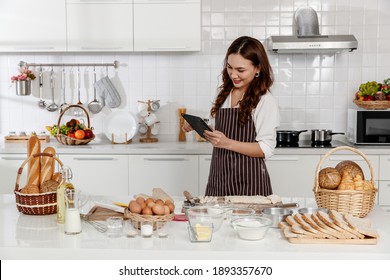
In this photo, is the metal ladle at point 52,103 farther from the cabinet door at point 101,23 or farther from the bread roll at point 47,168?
Answer: the bread roll at point 47,168

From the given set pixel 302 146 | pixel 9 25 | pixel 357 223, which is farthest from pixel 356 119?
pixel 9 25

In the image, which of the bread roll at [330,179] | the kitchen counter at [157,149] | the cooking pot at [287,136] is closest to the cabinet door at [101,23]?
the kitchen counter at [157,149]

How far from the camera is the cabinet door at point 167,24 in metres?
4.70

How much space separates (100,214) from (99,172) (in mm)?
2192

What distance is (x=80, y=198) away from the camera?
232 centimetres

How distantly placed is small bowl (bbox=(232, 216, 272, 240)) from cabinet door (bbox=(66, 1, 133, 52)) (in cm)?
285

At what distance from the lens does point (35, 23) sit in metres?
4.73

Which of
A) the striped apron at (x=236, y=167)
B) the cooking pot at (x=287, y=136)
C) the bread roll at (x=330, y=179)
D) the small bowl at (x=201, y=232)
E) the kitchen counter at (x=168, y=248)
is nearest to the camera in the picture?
the kitchen counter at (x=168, y=248)

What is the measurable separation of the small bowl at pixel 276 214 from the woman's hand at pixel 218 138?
0.67 m

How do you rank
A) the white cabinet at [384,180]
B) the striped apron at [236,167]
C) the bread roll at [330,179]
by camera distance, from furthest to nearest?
1. the white cabinet at [384,180]
2. the striped apron at [236,167]
3. the bread roll at [330,179]

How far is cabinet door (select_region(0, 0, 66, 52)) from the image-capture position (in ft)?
15.5

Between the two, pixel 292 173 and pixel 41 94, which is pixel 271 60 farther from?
pixel 41 94

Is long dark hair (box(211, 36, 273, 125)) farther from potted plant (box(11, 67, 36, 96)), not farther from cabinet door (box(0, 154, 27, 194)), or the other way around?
potted plant (box(11, 67, 36, 96))
